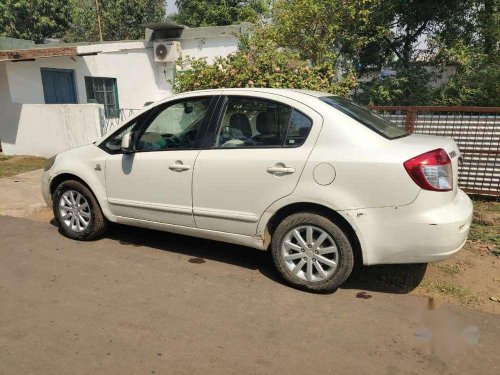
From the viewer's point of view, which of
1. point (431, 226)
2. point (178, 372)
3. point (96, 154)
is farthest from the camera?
point (96, 154)

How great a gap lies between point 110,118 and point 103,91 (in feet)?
9.65

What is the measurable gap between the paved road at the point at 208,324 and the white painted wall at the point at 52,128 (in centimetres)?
607

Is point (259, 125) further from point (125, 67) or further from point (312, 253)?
point (125, 67)

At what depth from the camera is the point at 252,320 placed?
3143 millimetres

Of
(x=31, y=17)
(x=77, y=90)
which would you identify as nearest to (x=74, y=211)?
(x=77, y=90)

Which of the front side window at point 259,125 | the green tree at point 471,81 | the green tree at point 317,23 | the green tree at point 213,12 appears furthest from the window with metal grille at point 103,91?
the green tree at point 213,12

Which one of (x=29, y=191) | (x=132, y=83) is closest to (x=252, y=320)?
(x=29, y=191)

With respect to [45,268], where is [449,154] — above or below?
above

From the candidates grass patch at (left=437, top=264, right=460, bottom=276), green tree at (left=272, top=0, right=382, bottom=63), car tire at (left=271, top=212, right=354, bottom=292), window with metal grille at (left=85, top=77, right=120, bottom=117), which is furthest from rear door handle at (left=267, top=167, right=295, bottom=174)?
window with metal grille at (left=85, top=77, right=120, bottom=117)

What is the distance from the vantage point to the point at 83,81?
12.6 metres

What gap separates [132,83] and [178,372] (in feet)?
39.7

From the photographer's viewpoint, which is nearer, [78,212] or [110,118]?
[78,212]

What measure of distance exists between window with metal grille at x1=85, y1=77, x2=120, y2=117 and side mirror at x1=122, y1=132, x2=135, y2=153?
9.23 meters

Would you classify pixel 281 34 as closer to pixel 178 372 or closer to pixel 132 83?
pixel 132 83
